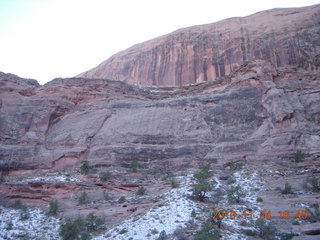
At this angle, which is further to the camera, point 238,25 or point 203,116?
point 238,25

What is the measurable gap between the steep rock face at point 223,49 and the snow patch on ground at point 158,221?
20894 mm

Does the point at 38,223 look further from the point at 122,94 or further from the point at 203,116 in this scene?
the point at 122,94

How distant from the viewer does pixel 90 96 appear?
30.7 metres

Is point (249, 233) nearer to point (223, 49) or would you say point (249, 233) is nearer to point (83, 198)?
point (83, 198)

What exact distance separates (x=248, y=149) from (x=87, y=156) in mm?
11640

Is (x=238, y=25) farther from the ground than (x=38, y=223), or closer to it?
farther from the ground

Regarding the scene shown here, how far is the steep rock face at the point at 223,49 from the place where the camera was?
33.5m

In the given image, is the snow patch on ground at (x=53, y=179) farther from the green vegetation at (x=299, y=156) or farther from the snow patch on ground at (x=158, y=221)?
the green vegetation at (x=299, y=156)

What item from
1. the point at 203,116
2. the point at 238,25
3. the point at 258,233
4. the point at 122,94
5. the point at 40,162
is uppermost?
the point at 238,25

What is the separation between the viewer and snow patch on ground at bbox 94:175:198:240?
1329 cm

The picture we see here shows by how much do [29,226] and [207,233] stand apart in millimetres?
9096

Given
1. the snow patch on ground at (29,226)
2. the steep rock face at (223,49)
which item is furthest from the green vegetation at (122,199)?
the steep rock face at (223,49)

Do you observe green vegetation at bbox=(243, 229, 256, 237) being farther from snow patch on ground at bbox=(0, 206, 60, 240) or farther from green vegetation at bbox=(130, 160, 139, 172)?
green vegetation at bbox=(130, 160, 139, 172)

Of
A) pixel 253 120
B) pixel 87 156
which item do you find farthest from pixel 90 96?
pixel 253 120
